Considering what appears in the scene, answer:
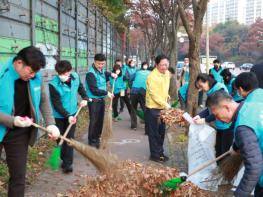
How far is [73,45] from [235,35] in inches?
2648

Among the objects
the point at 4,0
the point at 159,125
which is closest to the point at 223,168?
the point at 159,125

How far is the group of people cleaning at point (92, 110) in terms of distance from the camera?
10.1ft

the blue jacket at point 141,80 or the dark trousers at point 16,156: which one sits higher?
the blue jacket at point 141,80

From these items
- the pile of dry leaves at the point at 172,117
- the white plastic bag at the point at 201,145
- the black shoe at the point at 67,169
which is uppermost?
the pile of dry leaves at the point at 172,117

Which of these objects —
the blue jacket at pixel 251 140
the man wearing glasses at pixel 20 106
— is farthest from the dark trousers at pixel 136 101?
the blue jacket at pixel 251 140

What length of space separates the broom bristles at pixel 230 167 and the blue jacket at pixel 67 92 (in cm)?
287

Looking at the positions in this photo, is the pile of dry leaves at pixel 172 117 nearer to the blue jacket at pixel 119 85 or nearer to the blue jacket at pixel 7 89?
the blue jacket at pixel 7 89

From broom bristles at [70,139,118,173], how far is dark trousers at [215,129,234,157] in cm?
175

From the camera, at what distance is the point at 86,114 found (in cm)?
1249

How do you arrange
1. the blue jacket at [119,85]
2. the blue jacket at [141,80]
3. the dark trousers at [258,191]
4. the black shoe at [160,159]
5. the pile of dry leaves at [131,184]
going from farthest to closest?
the blue jacket at [119,85] < the blue jacket at [141,80] < the black shoe at [160,159] < the pile of dry leaves at [131,184] < the dark trousers at [258,191]

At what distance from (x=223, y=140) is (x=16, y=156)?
2.89m

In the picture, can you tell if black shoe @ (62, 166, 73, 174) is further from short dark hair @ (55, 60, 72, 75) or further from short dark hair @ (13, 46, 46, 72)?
short dark hair @ (13, 46, 46, 72)

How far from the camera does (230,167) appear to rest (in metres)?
3.98

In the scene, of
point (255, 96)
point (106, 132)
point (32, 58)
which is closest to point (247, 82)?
point (255, 96)
